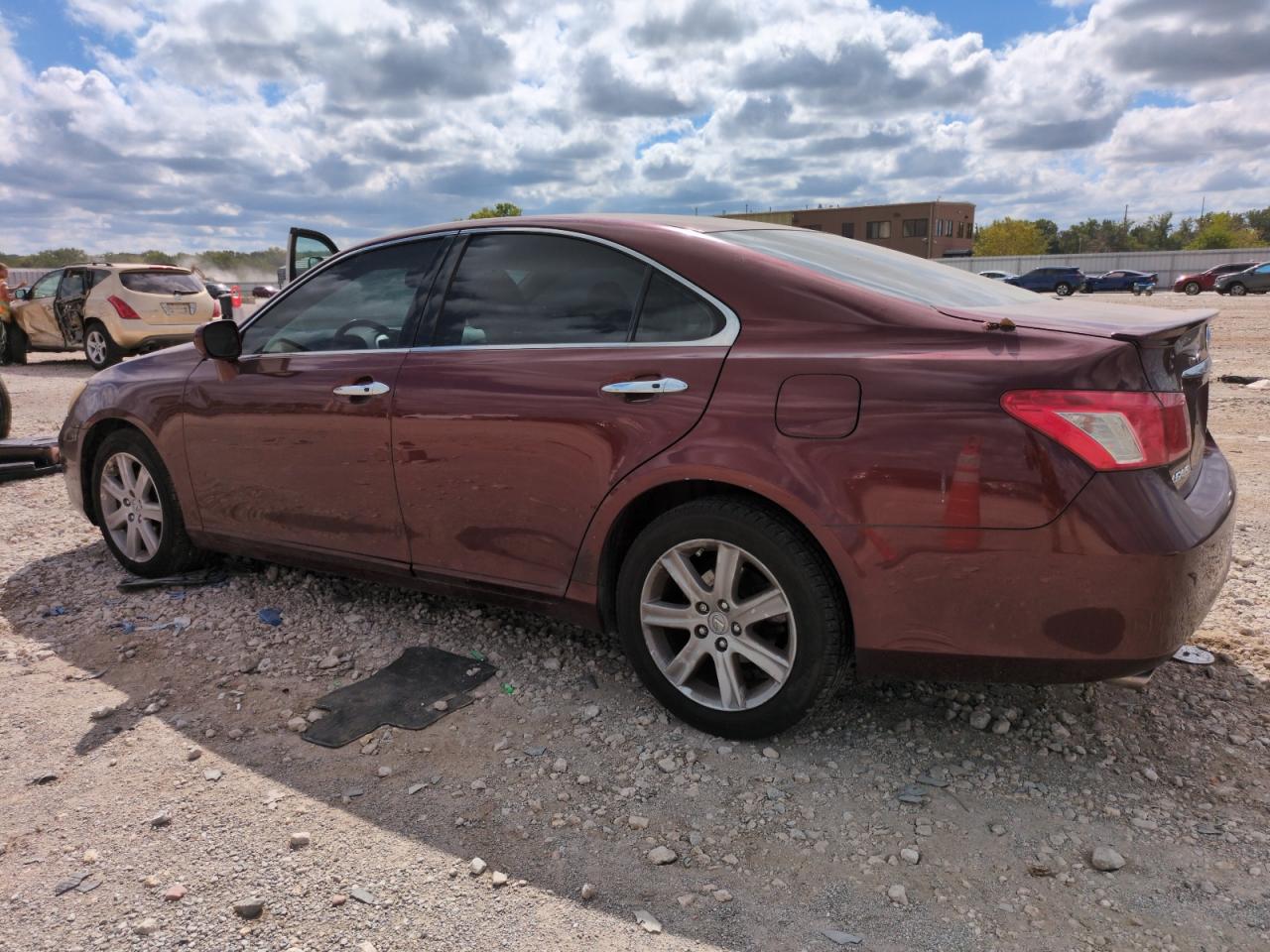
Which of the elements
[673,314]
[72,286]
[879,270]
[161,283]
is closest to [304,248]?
[673,314]

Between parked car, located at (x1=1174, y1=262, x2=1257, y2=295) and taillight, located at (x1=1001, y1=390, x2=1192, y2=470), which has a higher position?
taillight, located at (x1=1001, y1=390, x2=1192, y2=470)

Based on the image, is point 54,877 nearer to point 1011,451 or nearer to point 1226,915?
point 1011,451

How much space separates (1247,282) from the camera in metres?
37.8

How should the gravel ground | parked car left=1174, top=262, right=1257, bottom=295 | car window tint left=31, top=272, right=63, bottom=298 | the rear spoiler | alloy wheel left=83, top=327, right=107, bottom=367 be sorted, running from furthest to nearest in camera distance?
parked car left=1174, top=262, right=1257, bottom=295, car window tint left=31, top=272, right=63, bottom=298, alloy wheel left=83, top=327, right=107, bottom=367, the rear spoiler, the gravel ground

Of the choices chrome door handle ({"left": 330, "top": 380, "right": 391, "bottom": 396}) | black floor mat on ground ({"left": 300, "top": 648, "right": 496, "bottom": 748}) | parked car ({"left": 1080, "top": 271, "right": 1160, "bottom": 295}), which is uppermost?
chrome door handle ({"left": 330, "top": 380, "right": 391, "bottom": 396})

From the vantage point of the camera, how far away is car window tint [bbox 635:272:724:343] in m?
3.02

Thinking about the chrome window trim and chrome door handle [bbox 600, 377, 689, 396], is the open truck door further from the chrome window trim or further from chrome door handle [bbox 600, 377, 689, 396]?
chrome door handle [bbox 600, 377, 689, 396]

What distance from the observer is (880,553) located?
2.65m

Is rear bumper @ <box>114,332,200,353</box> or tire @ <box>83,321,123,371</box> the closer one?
rear bumper @ <box>114,332,200,353</box>

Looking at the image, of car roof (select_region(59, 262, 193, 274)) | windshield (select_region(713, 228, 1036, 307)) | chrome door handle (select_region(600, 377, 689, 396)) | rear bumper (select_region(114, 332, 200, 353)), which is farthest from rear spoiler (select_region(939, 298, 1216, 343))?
car roof (select_region(59, 262, 193, 274))

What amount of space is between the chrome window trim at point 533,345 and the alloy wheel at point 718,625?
663 millimetres

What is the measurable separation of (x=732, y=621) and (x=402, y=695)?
1355mm

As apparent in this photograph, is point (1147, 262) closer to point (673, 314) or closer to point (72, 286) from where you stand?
A: point (72, 286)

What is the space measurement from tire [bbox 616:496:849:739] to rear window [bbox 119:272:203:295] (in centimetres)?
1456
